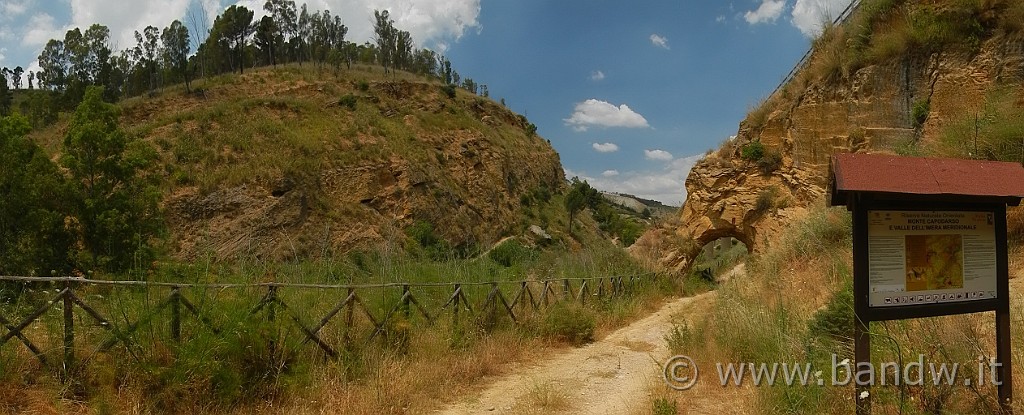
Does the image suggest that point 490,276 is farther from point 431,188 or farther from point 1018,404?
point 431,188

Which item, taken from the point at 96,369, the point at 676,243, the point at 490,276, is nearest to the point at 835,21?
the point at 676,243

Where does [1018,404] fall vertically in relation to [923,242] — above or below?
below

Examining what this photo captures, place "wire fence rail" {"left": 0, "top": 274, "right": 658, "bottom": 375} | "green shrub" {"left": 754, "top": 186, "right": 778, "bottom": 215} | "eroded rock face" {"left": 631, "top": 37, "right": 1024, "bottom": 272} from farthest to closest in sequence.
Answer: "green shrub" {"left": 754, "top": 186, "right": 778, "bottom": 215}
"eroded rock face" {"left": 631, "top": 37, "right": 1024, "bottom": 272}
"wire fence rail" {"left": 0, "top": 274, "right": 658, "bottom": 375}

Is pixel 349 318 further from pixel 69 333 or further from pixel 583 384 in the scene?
pixel 583 384

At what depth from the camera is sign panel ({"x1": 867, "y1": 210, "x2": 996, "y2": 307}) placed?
148 inches

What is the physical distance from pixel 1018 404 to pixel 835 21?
573 inches

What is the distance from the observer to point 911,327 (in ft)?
15.9

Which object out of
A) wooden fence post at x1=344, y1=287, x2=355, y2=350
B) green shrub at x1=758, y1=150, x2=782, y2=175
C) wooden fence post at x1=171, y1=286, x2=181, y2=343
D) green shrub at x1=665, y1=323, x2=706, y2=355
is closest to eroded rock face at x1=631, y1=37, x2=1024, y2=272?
green shrub at x1=758, y1=150, x2=782, y2=175

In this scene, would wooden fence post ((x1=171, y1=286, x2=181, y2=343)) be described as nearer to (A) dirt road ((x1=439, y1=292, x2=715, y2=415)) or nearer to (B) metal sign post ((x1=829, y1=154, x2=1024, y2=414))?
(A) dirt road ((x1=439, y1=292, x2=715, y2=415))

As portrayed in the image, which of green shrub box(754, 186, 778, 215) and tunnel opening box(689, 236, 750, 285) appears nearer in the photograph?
green shrub box(754, 186, 778, 215)

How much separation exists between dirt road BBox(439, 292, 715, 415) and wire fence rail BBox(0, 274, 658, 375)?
1533 millimetres

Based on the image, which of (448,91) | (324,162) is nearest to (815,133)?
(324,162)

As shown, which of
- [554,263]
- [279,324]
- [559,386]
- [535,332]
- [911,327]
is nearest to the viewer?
[911,327]

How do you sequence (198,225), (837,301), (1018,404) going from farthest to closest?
(198,225), (837,301), (1018,404)
